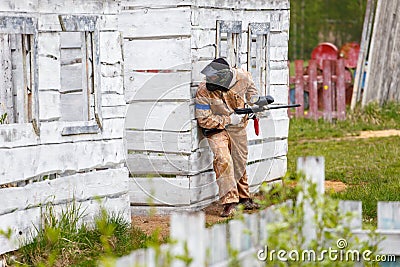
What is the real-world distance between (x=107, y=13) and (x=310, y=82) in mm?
12108

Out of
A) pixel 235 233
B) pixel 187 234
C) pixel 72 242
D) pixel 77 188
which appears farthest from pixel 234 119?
pixel 187 234

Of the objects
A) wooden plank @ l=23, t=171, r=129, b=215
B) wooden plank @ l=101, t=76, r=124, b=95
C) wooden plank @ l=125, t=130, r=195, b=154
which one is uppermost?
wooden plank @ l=101, t=76, r=124, b=95

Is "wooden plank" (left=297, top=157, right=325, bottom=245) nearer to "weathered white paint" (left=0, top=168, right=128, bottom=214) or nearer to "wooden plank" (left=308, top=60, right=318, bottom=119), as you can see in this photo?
"weathered white paint" (left=0, top=168, right=128, bottom=214)

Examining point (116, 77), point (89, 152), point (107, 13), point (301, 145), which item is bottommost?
point (301, 145)

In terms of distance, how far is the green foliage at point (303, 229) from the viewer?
532 centimetres

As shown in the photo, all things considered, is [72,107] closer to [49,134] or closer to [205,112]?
[49,134]

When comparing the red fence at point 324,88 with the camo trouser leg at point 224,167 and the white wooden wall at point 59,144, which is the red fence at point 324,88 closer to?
the camo trouser leg at point 224,167

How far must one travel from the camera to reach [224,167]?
11.0 metres

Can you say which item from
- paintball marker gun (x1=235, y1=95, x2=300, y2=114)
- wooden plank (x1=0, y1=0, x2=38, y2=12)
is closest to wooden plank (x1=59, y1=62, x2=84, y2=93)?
wooden plank (x1=0, y1=0, x2=38, y2=12)

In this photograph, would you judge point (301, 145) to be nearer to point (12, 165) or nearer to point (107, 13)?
point (107, 13)

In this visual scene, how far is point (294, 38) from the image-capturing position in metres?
39.7

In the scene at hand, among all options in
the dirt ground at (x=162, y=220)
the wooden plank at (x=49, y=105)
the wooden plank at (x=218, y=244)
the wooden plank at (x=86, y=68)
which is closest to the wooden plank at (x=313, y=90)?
the dirt ground at (x=162, y=220)

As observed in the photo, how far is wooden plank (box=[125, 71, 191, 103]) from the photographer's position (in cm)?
1080

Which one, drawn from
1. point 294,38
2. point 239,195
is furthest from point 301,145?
point 294,38
